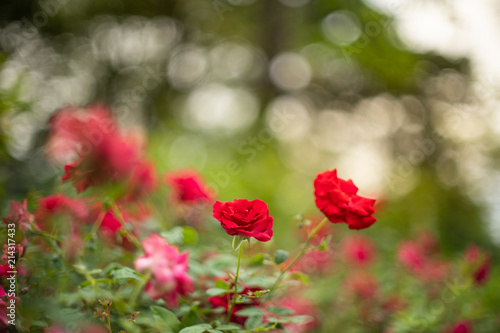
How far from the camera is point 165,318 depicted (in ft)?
2.52

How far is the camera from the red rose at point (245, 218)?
0.74 meters

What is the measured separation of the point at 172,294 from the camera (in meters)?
0.88

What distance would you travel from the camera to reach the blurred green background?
150 inches

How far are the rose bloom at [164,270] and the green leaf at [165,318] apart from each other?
0.25ft

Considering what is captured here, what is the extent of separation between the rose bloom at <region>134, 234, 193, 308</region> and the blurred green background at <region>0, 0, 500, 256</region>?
6.60ft

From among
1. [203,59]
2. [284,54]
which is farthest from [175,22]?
[284,54]

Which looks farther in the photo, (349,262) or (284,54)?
(284,54)

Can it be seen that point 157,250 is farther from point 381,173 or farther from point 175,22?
point 175,22

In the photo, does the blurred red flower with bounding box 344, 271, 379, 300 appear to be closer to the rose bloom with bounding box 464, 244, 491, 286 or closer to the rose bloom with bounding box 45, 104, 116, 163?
the rose bloom with bounding box 464, 244, 491, 286

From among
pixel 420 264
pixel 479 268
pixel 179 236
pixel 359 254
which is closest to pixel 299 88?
pixel 359 254

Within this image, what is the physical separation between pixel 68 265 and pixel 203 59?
5514 mm

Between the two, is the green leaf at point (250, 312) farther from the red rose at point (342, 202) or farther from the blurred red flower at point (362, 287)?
the blurred red flower at point (362, 287)

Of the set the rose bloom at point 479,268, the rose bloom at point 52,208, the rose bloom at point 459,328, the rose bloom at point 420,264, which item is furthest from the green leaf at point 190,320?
the rose bloom at point 420,264

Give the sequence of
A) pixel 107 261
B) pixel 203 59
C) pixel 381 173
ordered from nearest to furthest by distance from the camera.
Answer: pixel 107 261 → pixel 381 173 → pixel 203 59
